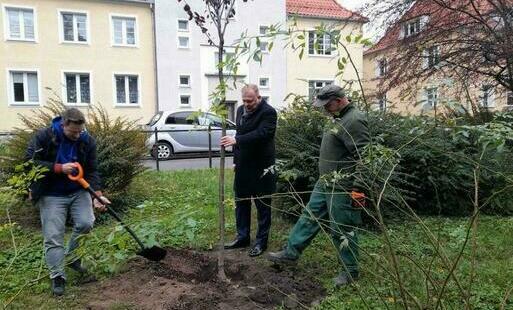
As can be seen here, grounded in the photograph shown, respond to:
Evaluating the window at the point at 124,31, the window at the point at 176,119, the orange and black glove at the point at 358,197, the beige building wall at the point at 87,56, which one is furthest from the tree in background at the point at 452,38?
the window at the point at 124,31

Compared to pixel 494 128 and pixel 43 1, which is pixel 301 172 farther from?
pixel 43 1

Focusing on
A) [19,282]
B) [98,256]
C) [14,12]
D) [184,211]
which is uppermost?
[14,12]

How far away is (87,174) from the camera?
4438 mm

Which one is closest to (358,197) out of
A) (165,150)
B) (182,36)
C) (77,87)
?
(165,150)

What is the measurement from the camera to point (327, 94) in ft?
13.1

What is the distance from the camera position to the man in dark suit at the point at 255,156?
4.82 metres

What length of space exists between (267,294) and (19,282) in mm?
2334

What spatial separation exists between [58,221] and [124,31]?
21982mm

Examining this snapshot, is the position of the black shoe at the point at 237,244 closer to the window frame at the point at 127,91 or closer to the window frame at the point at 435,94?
the window frame at the point at 435,94

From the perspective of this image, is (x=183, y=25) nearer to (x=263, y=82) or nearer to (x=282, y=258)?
(x=263, y=82)

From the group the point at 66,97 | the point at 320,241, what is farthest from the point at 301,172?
the point at 66,97

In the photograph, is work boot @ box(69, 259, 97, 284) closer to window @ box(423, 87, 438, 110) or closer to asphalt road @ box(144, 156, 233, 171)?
window @ box(423, 87, 438, 110)

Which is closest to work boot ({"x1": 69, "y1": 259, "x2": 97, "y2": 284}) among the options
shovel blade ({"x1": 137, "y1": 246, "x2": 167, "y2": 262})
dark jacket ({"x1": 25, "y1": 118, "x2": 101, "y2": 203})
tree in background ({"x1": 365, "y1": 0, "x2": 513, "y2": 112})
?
shovel blade ({"x1": 137, "y1": 246, "x2": 167, "y2": 262})

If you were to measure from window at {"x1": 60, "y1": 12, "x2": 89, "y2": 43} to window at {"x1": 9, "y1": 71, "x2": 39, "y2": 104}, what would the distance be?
245 centimetres
